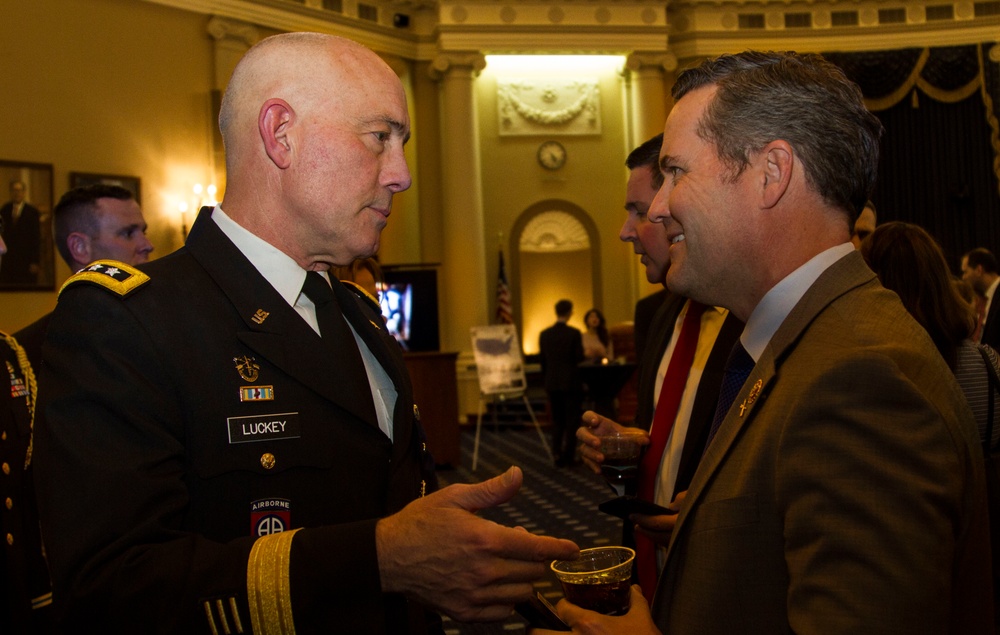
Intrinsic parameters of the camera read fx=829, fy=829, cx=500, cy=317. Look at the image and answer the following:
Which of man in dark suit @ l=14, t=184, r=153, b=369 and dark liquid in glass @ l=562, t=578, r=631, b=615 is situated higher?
man in dark suit @ l=14, t=184, r=153, b=369

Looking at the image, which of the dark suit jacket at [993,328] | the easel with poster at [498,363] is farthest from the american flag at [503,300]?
the dark suit jacket at [993,328]

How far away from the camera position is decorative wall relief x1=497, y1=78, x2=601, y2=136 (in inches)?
495

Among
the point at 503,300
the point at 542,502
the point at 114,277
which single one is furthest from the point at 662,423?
the point at 503,300

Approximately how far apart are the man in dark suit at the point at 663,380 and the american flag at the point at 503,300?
9009 millimetres

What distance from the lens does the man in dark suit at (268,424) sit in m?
1.07

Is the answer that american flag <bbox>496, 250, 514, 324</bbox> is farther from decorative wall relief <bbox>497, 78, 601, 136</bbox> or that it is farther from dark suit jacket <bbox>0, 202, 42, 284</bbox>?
dark suit jacket <bbox>0, 202, 42, 284</bbox>

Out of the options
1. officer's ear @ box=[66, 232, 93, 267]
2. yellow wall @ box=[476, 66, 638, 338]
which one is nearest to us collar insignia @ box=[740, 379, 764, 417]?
officer's ear @ box=[66, 232, 93, 267]

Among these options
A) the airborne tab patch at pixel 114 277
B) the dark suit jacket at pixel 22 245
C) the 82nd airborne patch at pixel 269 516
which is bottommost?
the 82nd airborne patch at pixel 269 516

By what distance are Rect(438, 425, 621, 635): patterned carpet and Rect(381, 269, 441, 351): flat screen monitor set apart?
4.32 feet

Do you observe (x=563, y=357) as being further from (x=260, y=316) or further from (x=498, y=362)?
(x=260, y=316)

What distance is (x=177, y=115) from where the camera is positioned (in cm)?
A: 908

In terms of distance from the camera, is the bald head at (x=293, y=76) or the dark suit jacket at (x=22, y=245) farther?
the dark suit jacket at (x=22, y=245)

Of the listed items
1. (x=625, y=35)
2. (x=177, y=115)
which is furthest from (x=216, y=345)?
(x=625, y=35)

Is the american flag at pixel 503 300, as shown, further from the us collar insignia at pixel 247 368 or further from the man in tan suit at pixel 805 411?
the us collar insignia at pixel 247 368
